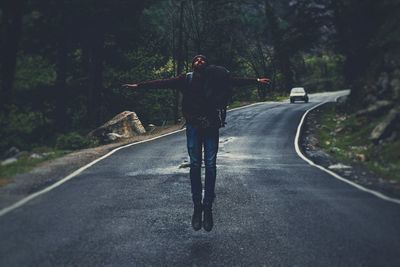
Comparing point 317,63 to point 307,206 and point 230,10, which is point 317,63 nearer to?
point 230,10

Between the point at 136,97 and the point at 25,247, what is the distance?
87.6ft

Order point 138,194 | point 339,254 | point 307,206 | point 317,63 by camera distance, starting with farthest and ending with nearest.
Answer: point 317,63 → point 138,194 → point 307,206 → point 339,254

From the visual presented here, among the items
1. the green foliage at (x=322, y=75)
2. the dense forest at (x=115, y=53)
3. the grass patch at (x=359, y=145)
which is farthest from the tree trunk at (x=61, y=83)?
the green foliage at (x=322, y=75)

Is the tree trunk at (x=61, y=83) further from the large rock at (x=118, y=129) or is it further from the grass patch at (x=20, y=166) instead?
the grass patch at (x=20, y=166)

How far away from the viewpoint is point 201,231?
586 cm

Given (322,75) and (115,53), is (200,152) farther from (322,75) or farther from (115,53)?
(322,75)

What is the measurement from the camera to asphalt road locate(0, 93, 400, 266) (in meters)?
4.74

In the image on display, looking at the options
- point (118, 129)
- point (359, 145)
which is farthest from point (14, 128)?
point (359, 145)

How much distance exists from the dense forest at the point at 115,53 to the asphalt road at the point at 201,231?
12.4m

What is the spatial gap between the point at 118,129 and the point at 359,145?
1220 centimetres

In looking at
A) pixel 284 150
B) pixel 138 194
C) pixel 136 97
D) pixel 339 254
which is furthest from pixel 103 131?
pixel 339 254

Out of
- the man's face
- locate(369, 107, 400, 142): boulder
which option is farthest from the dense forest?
the man's face

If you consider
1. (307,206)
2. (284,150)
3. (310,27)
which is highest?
(310,27)

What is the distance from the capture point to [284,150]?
56.6 feet
